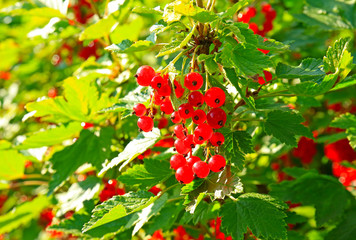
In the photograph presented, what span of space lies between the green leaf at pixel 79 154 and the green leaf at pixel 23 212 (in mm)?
576

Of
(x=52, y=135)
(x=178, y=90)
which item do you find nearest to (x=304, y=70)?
(x=178, y=90)

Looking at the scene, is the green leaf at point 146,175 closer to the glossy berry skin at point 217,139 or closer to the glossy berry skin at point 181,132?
the glossy berry skin at point 181,132

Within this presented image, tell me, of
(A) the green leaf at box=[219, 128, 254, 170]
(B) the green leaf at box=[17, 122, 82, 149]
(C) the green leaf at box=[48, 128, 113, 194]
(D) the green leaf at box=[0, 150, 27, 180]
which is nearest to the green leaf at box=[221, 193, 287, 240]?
(A) the green leaf at box=[219, 128, 254, 170]

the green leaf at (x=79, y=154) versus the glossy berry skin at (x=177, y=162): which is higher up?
the glossy berry skin at (x=177, y=162)

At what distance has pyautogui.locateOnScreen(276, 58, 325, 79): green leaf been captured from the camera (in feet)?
4.44

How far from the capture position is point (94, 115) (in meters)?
1.98

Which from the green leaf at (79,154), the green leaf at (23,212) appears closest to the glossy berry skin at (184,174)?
the green leaf at (79,154)

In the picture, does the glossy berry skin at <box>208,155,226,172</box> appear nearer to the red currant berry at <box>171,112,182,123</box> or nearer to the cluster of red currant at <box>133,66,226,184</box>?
the cluster of red currant at <box>133,66,226,184</box>

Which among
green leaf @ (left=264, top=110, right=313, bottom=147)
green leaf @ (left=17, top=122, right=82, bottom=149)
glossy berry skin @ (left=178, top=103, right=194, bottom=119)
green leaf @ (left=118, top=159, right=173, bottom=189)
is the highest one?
glossy berry skin @ (left=178, top=103, right=194, bottom=119)

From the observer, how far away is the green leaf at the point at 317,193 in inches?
76.2

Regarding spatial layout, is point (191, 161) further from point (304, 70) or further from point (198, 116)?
point (304, 70)

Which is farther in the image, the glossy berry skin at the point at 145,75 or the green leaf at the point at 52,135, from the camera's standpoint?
the green leaf at the point at 52,135

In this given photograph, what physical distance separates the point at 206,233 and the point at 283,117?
2.82 ft

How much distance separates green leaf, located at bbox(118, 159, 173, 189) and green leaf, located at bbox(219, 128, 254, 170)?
33 cm
